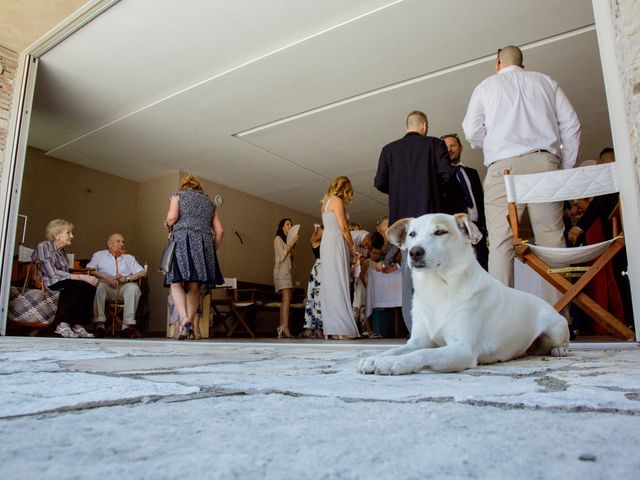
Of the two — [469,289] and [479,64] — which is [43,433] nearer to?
[469,289]

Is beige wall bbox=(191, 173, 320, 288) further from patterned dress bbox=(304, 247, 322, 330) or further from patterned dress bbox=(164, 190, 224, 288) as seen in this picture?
patterned dress bbox=(164, 190, 224, 288)

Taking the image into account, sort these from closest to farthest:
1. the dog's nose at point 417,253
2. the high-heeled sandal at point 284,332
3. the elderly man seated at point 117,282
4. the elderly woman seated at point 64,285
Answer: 1. the dog's nose at point 417,253
2. the elderly woman seated at point 64,285
3. the high-heeled sandal at point 284,332
4. the elderly man seated at point 117,282

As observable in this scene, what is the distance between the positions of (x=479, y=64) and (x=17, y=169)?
5.17 meters

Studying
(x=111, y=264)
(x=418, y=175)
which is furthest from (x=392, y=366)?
(x=111, y=264)

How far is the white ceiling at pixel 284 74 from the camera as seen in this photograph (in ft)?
15.0

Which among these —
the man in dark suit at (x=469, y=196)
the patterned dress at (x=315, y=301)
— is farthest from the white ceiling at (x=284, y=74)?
the patterned dress at (x=315, y=301)

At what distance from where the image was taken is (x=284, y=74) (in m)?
5.61

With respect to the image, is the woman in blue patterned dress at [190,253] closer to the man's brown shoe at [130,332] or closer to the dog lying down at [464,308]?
the man's brown shoe at [130,332]

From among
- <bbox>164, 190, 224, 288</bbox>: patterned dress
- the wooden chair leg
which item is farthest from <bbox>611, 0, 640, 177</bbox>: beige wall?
<bbox>164, 190, 224, 288</bbox>: patterned dress

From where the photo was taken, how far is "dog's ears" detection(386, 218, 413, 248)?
2154mm

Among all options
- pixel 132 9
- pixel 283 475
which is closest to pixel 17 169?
pixel 132 9

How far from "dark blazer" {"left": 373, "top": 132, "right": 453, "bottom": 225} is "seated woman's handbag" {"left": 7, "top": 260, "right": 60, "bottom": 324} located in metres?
4.03

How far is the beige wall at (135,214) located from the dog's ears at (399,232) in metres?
7.30

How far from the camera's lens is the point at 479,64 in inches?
211
